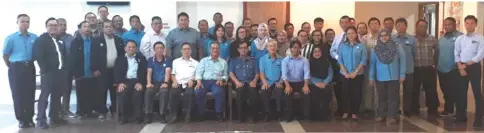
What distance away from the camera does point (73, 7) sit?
834 centimetres

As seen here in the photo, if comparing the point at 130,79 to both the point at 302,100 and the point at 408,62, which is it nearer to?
the point at 302,100

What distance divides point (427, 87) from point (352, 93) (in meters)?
1.26

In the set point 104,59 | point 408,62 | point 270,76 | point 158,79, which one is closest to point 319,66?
point 270,76

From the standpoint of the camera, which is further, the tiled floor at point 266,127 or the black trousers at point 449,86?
the black trousers at point 449,86

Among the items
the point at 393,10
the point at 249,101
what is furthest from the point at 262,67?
the point at 393,10

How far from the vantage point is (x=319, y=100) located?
22.7ft

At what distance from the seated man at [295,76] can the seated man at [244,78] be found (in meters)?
0.39

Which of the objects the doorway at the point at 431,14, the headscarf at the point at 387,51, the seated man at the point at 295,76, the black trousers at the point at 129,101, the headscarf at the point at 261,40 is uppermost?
the doorway at the point at 431,14

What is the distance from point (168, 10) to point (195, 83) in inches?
77.4

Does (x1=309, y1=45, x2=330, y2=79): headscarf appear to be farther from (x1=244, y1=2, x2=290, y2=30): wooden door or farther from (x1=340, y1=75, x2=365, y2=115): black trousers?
(x1=244, y1=2, x2=290, y2=30): wooden door

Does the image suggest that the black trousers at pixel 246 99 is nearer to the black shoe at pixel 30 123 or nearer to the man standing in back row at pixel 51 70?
the man standing in back row at pixel 51 70

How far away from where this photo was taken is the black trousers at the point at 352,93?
6.94m

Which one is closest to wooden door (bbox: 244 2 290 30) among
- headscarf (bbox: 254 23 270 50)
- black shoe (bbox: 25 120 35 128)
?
headscarf (bbox: 254 23 270 50)

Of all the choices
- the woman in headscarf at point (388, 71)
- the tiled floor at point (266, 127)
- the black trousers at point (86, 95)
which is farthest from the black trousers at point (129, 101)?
the woman in headscarf at point (388, 71)
